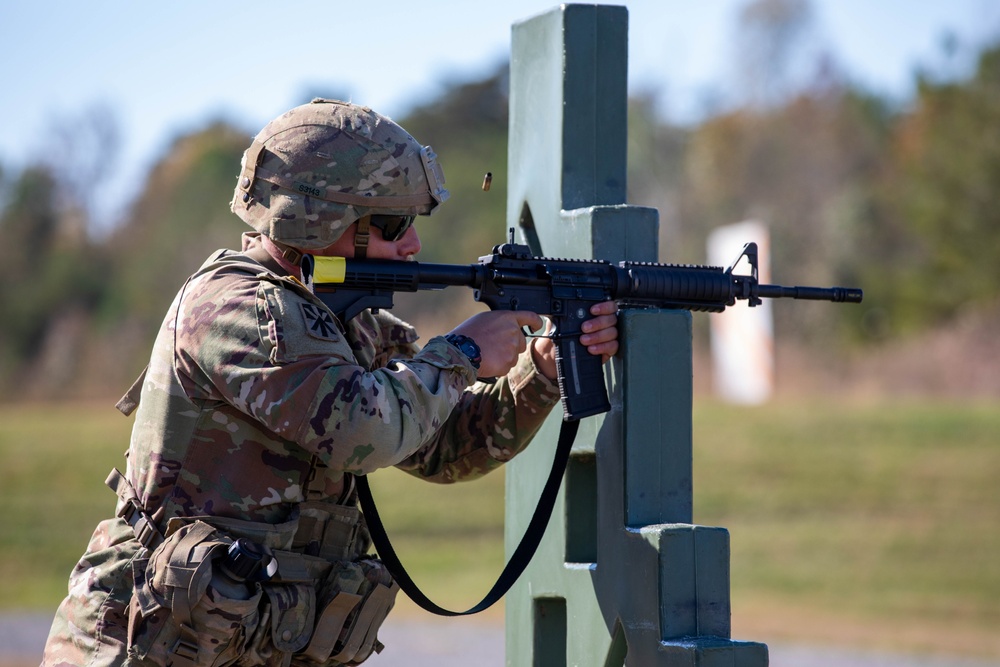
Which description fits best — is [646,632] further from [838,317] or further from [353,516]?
[838,317]

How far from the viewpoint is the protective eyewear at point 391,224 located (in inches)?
139

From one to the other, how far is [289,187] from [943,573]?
10.4m

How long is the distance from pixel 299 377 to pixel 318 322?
6.7 inches

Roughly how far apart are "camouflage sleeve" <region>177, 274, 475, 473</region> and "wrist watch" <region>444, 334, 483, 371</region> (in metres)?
0.25

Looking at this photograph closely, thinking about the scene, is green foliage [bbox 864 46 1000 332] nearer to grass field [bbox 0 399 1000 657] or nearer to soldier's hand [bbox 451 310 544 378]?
grass field [bbox 0 399 1000 657]

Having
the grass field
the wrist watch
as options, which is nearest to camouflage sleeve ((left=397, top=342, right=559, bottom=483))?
the wrist watch

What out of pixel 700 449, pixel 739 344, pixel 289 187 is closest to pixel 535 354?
pixel 289 187

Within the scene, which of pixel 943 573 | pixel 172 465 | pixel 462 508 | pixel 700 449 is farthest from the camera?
pixel 700 449

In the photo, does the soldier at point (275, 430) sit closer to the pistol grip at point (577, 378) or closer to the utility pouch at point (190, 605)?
the utility pouch at point (190, 605)

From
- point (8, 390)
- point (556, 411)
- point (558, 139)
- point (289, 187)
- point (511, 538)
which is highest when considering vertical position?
point (8, 390)

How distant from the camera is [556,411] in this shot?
4078 mm

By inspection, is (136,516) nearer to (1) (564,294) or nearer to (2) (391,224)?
(2) (391,224)

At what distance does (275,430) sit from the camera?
10.4ft

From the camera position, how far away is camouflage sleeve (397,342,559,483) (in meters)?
3.89
